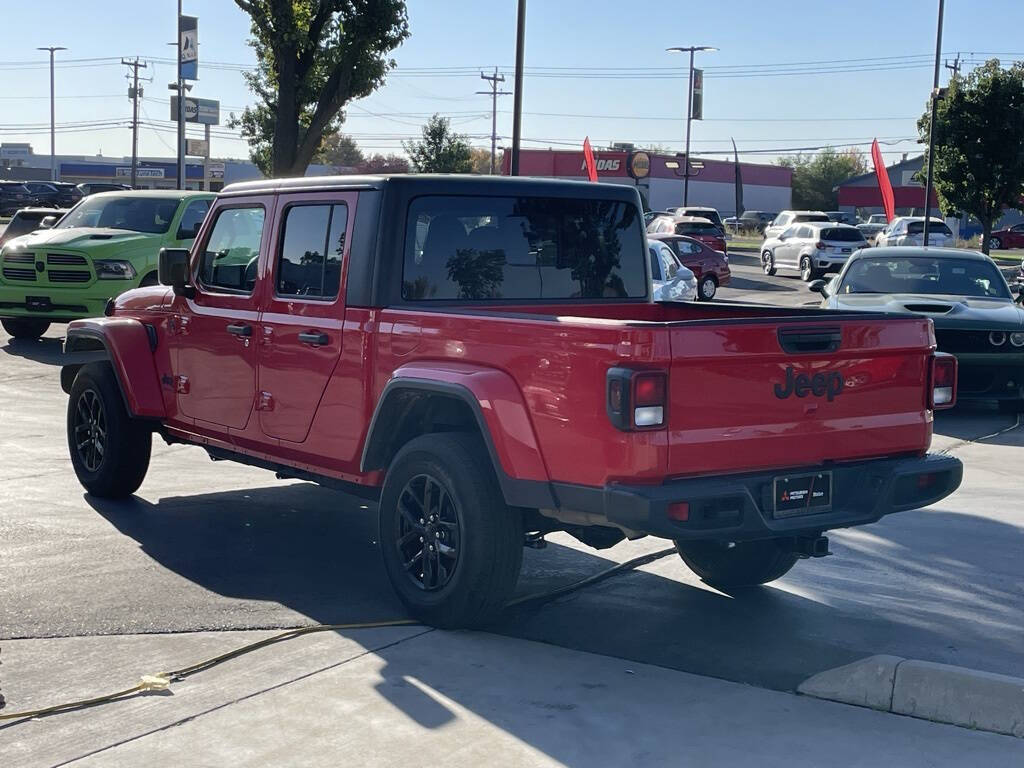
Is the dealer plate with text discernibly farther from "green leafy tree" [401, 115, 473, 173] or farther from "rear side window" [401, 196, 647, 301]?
"green leafy tree" [401, 115, 473, 173]

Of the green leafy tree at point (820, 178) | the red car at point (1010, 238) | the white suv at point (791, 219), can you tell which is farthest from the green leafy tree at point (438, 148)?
the green leafy tree at point (820, 178)

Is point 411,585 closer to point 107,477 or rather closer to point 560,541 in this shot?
point 560,541

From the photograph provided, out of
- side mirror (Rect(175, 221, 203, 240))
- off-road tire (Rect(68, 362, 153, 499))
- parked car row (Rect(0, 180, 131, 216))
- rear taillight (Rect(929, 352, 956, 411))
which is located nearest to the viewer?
rear taillight (Rect(929, 352, 956, 411))

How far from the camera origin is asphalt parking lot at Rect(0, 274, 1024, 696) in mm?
5707

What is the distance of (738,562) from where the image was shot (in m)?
6.53

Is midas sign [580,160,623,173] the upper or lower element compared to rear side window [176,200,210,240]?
upper

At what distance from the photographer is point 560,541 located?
7707mm

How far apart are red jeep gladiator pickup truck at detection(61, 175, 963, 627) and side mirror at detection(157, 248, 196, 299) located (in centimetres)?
2

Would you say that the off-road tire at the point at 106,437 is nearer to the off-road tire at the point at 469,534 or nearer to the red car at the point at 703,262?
the off-road tire at the point at 469,534

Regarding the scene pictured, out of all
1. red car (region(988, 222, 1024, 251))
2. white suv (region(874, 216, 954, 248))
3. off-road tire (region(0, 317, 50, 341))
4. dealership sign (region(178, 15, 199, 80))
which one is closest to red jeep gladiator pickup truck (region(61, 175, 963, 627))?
off-road tire (region(0, 317, 50, 341))

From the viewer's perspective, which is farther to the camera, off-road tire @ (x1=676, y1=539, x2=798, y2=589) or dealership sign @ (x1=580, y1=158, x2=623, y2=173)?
dealership sign @ (x1=580, y1=158, x2=623, y2=173)

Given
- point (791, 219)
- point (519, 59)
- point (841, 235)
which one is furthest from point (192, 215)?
point (791, 219)

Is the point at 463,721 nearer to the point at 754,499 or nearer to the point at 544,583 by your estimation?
the point at 754,499

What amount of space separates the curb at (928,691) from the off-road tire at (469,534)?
51.3 inches
